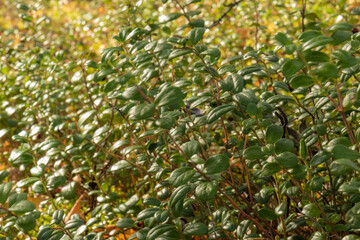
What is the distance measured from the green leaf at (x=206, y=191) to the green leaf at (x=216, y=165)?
0.04 m

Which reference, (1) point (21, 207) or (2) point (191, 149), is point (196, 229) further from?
(1) point (21, 207)

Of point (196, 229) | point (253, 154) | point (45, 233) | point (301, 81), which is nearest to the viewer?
point (301, 81)

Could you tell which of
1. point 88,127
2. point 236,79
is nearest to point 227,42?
point 88,127

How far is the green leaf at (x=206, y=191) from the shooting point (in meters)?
1.28

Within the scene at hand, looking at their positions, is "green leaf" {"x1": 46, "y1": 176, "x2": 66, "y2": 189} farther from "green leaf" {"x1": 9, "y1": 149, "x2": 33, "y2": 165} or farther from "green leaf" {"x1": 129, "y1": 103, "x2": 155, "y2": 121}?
"green leaf" {"x1": 129, "y1": 103, "x2": 155, "y2": 121}

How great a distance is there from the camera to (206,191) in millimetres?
1299

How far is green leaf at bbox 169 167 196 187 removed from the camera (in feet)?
4.26

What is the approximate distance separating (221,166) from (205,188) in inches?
3.2

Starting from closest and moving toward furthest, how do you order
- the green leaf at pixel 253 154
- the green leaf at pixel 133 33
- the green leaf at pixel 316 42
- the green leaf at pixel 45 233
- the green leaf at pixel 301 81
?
1. the green leaf at pixel 316 42
2. the green leaf at pixel 301 81
3. the green leaf at pixel 253 154
4. the green leaf at pixel 45 233
5. the green leaf at pixel 133 33

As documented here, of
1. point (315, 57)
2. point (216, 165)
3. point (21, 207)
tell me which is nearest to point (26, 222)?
point (21, 207)

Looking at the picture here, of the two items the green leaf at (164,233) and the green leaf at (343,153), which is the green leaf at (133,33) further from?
the green leaf at (343,153)

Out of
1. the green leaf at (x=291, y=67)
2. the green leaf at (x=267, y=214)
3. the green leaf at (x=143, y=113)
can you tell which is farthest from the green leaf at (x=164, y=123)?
the green leaf at (x=267, y=214)

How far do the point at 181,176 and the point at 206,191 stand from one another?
87 millimetres

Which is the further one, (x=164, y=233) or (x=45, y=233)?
(x=45, y=233)
